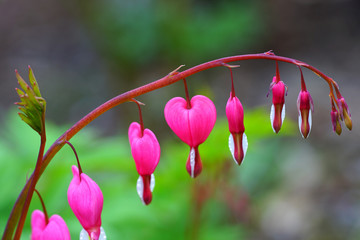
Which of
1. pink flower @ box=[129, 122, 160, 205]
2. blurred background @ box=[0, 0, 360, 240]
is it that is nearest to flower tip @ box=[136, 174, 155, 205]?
pink flower @ box=[129, 122, 160, 205]

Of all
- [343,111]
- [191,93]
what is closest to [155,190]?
[343,111]

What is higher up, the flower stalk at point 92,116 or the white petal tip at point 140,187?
the flower stalk at point 92,116

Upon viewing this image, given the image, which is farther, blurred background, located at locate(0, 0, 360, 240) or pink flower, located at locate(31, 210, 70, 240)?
blurred background, located at locate(0, 0, 360, 240)

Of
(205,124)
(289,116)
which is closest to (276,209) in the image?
(289,116)

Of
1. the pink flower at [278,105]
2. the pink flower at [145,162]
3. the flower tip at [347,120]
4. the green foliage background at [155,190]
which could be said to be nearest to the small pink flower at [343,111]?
the flower tip at [347,120]

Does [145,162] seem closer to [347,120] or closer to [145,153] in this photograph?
[145,153]

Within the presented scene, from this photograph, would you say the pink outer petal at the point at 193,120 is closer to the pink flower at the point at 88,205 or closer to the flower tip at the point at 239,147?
the flower tip at the point at 239,147

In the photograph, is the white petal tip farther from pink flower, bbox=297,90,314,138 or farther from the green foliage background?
the green foliage background
